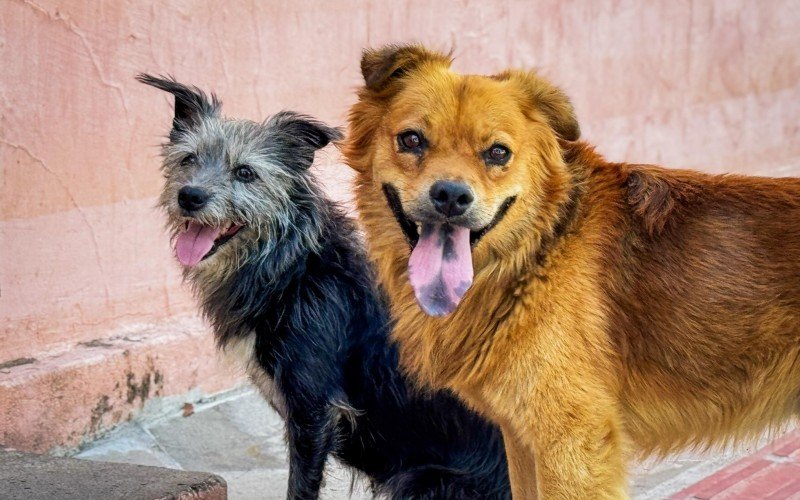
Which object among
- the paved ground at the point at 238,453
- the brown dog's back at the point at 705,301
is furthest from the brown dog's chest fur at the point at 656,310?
the paved ground at the point at 238,453

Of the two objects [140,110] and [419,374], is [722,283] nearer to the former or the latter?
[419,374]

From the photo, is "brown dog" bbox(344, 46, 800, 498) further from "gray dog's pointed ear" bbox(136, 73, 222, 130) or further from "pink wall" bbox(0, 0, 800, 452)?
"pink wall" bbox(0, 0, 800, 452)

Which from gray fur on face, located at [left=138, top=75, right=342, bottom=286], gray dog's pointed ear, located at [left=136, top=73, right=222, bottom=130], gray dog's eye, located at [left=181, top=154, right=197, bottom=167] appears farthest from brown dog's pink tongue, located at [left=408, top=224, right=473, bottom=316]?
gray dog's pointed ear, located at [left=136, top=73, right=222, bottom=130]

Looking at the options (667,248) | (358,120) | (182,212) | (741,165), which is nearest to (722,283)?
(667,248)

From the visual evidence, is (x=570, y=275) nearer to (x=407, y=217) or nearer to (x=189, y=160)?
(x=407, y=217)

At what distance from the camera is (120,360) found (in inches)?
200

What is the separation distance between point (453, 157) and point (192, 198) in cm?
112

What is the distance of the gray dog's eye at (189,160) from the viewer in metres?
4.21

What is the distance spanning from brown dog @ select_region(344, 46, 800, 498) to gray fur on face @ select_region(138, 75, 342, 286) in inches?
25.1

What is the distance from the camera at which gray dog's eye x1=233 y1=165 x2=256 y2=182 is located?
4148 millimetres

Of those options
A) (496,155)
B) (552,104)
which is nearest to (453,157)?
(496,155)

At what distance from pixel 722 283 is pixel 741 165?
246 inches

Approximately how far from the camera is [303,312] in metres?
4.07

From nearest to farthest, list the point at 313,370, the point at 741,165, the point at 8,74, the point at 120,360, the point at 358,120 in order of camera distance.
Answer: the point at 358,120, the point at 313,370, the point at 8,74, the point at 120,360, the point at 741,165
